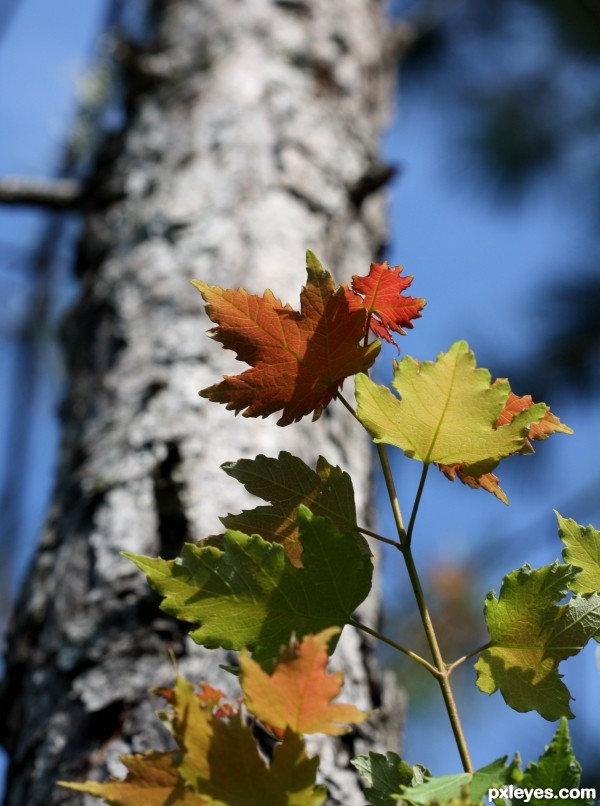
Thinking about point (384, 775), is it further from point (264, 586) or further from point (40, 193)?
point (40, 193)

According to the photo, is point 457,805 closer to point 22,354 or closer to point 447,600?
point 22,354

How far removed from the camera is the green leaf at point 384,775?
337mm

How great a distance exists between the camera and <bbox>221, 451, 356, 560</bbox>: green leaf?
367mm

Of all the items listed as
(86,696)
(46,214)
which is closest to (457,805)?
(86,696)

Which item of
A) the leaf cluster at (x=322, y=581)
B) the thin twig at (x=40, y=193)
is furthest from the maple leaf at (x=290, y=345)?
the thin twig at (x=40, y=193)

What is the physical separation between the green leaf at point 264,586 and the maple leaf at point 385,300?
0.11 m

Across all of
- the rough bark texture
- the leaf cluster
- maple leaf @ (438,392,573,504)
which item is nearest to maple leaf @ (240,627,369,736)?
the leaf cluster

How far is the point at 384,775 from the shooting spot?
342 mm

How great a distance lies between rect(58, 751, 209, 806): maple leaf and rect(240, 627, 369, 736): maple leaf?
5 cm

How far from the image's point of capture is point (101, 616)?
2.26 ft

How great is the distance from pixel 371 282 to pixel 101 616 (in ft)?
1.39

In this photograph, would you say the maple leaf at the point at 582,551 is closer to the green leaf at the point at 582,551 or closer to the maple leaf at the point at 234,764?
the green leaf at the point at 582,551

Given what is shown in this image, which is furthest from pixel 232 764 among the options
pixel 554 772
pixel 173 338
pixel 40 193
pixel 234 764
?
pixel 40 193

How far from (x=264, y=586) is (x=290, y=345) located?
11 centimetres
